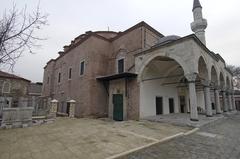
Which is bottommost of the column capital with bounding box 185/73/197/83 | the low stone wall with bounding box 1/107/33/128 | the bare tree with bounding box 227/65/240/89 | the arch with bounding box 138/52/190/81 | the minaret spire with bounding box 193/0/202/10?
the low stone wall with bounding box 1/107/33/128

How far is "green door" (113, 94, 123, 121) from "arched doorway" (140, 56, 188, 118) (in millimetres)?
2099

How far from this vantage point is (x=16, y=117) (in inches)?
332

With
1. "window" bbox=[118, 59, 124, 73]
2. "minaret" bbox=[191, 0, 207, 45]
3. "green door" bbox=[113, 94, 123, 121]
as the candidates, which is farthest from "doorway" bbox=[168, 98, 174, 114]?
"minaret" bbox=[191, 0, 207, 45]

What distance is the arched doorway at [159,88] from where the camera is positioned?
11492mm

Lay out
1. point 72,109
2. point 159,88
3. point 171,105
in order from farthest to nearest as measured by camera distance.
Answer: point 171,105
point 72,109
point 159,88

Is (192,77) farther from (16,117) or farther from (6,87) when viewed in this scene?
(6,87)

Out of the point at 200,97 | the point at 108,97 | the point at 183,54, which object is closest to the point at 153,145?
the point at 183,54

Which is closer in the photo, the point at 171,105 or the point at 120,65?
the point at 120,65

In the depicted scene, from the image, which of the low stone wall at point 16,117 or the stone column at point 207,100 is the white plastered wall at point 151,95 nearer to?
the stone column at point 207,100

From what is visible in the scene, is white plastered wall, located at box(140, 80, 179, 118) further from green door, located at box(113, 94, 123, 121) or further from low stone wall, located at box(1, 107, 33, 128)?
low stone wall, located at box(1, 107, 33, 128)

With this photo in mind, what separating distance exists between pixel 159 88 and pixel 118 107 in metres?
4.03

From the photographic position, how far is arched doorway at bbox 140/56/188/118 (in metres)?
11.5

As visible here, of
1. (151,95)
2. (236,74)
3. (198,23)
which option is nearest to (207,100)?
(151,95)

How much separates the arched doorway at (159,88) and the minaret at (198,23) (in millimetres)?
4884
